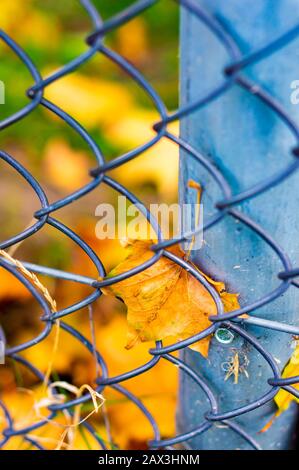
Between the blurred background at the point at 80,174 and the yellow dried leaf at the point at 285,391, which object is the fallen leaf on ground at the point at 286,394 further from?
the blurred background at the point at 80,174

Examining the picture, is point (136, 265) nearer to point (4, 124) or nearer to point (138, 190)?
point (4, 124)

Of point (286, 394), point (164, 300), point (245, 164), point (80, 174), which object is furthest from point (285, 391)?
point (80, 174)

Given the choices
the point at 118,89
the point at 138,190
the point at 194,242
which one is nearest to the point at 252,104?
the point at 194,242

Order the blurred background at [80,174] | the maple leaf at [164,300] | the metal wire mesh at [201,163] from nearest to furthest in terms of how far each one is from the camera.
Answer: the metal wire mesh at [201,163] → the maple leaf at [164,300] → the blurred background at [80,174]

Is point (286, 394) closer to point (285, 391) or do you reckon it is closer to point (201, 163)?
point (285, 391)

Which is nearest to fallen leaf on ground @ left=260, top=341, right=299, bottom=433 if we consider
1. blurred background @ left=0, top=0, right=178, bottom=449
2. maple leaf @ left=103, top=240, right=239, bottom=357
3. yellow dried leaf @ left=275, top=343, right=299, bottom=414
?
yellow dried leaf @ left=275, top=343, right=299, bottom=414

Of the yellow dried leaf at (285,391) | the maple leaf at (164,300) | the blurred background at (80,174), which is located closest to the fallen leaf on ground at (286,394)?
the yellow dried leaf at (285,391)
